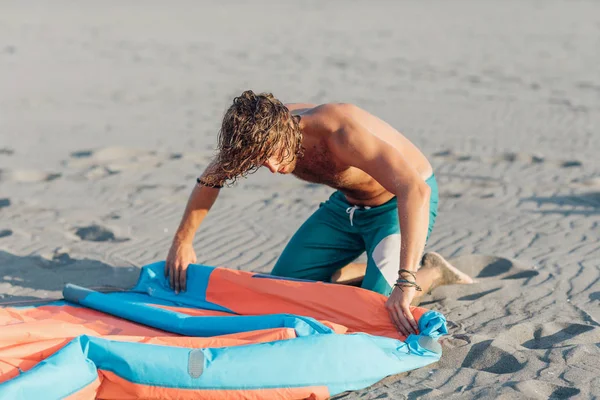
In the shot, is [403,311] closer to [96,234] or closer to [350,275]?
[350,275]

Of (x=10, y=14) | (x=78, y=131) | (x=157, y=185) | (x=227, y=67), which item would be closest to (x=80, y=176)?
(x=157, y=185)

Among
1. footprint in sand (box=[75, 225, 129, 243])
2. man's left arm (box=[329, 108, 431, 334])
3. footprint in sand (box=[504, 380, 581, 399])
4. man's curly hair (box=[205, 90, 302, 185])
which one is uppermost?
man's curly hair (box=[205, 90, 302, 185])

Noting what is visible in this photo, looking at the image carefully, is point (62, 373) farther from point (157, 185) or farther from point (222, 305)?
point (157, 185)

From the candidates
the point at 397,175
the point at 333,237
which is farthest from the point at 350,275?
the point at 397,175

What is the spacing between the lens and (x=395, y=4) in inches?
907

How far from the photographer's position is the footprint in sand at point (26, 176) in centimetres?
703

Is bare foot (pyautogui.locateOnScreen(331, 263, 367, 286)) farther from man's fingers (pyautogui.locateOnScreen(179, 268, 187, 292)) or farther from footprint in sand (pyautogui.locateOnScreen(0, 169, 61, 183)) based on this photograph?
footprint in sand (pyautogui.locateOnScreen(0, 169, 61, 183))

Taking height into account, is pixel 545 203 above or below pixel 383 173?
below

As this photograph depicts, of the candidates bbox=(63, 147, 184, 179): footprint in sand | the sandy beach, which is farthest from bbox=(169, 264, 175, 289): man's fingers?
bbox=(63, 147, 184, 179): footprint in sand

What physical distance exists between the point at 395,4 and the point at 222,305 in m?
20.1

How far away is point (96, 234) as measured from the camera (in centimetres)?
573

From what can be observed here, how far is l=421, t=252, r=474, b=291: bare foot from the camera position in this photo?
15.4 feet

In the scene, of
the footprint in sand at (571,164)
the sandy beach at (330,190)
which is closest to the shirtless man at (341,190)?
the sandy beach at (330,190)

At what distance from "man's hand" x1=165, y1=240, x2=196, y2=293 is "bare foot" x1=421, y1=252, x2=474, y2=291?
4.66 ft
